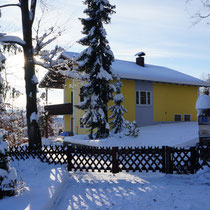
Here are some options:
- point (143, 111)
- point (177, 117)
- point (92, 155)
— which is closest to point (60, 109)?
point (143, 111)

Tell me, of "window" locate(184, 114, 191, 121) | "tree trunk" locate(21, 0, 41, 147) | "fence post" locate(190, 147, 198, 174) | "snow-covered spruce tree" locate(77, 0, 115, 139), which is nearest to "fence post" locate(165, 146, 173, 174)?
"fence post" locate(190, 147, 198, 174)

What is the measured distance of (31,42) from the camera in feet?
42.6

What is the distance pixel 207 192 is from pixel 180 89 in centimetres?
2198

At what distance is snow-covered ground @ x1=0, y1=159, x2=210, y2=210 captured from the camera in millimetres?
5832

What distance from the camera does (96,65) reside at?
17.8 meters

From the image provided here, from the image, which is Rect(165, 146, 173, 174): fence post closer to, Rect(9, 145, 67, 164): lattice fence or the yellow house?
Rect(9, 145, 67, 164): lattice fence

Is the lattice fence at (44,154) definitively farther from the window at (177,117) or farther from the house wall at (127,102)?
the window at (177,117)

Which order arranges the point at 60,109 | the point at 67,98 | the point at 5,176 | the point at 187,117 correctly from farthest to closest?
the point at 187,117 → the point at 67,98 → the point at 60,109 → the point at 5,176

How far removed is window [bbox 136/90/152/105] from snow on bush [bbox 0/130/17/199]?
61.5ft

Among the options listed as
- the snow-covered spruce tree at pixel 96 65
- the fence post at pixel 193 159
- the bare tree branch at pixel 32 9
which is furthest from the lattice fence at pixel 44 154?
the bare tree branch at pixel 32 9

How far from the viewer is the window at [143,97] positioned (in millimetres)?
24281

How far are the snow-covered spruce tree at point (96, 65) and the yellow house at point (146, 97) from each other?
3.61 m

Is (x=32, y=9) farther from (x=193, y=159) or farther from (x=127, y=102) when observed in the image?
(x=127, y=102)

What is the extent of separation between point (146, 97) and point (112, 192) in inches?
721
